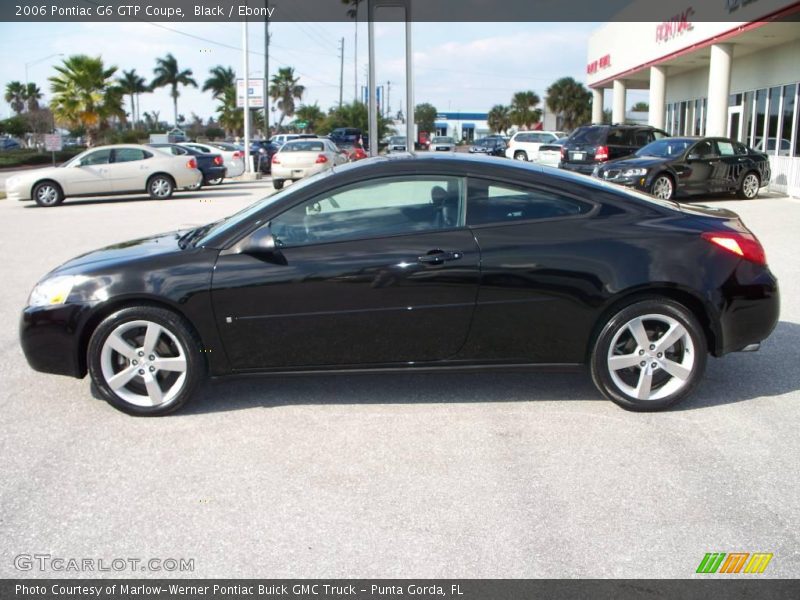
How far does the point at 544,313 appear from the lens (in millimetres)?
4645

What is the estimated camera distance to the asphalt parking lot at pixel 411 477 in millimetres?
3244

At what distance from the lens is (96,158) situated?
20312 mm

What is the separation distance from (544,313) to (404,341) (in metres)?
0.85

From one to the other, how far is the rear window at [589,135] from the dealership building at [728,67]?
175 inches

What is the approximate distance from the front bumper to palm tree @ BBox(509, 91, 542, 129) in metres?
86.0

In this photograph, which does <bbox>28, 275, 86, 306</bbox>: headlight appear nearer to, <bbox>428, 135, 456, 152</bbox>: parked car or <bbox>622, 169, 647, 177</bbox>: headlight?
<bbox>622, 169, 647, 177</bbox>: headlight

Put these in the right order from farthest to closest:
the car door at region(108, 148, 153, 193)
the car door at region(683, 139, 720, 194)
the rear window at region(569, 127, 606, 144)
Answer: the rear window at region(569, 127, 606, 144), the car door at region(108, 148, 153, 193), the car door at region(683, 139, 720, 194)

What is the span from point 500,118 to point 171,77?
38.7 m

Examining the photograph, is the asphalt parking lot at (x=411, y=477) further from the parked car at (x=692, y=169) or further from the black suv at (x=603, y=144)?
the black suv at (x=603, y=144)

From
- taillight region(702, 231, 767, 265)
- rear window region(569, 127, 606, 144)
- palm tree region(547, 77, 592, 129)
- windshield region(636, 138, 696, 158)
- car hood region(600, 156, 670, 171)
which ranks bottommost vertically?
taillight region(702, 231, 767, 265)

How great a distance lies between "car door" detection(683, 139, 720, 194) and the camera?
17188 mm

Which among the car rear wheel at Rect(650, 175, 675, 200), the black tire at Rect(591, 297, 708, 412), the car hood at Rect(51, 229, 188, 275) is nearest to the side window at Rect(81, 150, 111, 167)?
the car rear wheel at Rect(650, 175, 675, 200)

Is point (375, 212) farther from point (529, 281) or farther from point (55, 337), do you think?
point (55, 337)

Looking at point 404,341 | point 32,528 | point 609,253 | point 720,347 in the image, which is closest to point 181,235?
point 404,341
